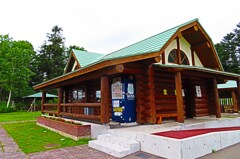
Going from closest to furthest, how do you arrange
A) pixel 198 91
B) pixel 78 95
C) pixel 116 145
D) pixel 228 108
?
pixel 116 145, pixel 198 91, pixel 78 95, pixel 228 108

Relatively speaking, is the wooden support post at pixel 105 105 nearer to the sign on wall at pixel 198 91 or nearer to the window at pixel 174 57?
the window at pixel 174 57

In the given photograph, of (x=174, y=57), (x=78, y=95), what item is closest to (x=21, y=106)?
(x=78, y=95)

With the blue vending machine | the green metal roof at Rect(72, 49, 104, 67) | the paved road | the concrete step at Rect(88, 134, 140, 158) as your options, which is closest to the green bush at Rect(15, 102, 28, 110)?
the green metal roof at Rect(72, 49, 104, 67)

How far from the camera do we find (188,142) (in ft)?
14.6

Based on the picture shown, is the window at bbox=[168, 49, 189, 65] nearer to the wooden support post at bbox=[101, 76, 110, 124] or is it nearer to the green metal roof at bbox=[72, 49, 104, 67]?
the wooden support post at bbox=[101, 76, 110, 124]

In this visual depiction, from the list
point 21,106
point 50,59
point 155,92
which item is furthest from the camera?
point 50,59

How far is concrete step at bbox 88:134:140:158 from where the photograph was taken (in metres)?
5.03

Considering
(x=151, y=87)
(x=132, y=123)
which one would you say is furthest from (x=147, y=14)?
(x=132, y=123)

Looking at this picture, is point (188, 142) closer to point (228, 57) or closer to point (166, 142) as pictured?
point (166, 142)

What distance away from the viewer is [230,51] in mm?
35156

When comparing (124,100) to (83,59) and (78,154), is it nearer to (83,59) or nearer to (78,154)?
(78,154)

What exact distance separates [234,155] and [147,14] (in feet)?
40.6

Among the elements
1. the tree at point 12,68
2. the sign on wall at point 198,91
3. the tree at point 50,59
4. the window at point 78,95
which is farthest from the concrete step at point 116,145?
the tree at point 50,59

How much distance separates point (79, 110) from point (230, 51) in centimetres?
3513
